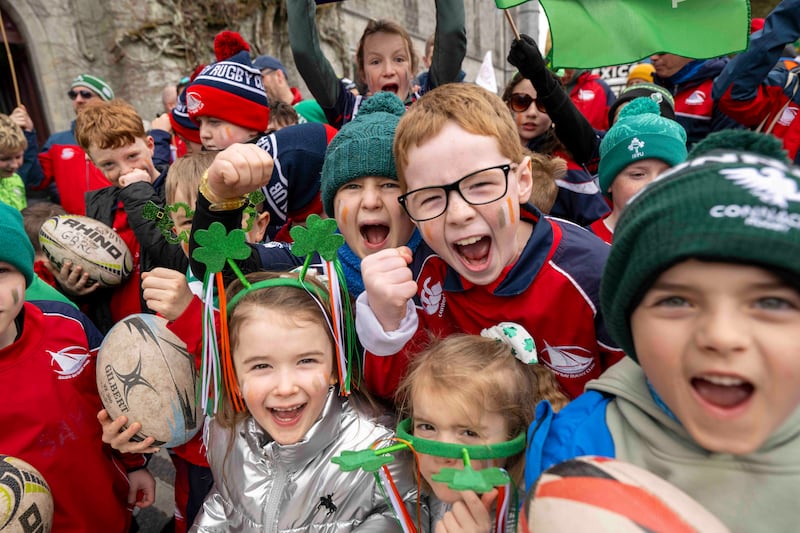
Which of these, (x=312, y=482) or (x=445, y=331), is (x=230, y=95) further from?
(x=312, y=482)

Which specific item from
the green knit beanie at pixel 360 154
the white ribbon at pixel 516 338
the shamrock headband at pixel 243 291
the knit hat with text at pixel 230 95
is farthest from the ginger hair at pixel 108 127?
the white ribbon at pixel 516 338

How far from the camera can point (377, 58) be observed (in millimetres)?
3566

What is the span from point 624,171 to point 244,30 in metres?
10.3

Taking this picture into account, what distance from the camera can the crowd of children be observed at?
96 centimetres

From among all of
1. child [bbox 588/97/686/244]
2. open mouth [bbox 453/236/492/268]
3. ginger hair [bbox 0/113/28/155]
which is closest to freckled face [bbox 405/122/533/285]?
open mouth [bbox 453/236/492/268]

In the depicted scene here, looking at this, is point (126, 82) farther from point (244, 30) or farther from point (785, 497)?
point (785, 497)

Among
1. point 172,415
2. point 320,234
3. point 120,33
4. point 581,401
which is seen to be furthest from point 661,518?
point 120,33

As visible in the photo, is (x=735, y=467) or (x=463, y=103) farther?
(x=463, y=103)

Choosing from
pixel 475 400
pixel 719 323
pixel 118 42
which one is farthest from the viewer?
pixel 118 42

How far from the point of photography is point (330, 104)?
11.4 feet

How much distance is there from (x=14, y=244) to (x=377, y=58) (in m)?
2.50

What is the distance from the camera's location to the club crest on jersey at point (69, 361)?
2.06m

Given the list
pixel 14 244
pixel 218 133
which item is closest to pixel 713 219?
pixel 14 244

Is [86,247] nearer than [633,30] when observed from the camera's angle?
No
